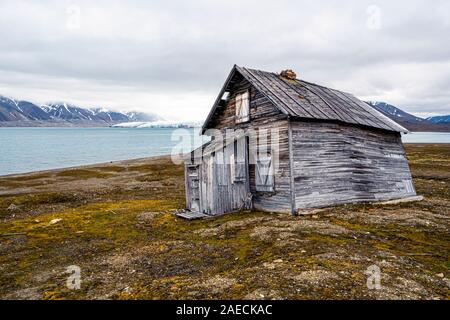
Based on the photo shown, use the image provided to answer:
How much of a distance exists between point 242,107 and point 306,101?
13.3ft

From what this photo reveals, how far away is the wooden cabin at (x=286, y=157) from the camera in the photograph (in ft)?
60.2

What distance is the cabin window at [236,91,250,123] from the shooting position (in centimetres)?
2122

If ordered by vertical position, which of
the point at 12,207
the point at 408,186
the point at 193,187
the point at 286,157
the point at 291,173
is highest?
the point at 286,157

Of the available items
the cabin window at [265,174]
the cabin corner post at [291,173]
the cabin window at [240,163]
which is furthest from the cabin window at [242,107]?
the cabin corner post at [291,173]

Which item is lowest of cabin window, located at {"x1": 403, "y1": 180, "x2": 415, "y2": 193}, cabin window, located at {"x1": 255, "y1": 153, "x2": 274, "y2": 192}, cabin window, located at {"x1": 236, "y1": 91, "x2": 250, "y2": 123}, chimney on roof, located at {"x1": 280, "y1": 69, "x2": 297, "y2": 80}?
cabin window, located at {"x1": 403, "y1": 180, "x2": 415, "y2": 193}

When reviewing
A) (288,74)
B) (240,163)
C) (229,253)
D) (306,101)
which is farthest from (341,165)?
(229,253)

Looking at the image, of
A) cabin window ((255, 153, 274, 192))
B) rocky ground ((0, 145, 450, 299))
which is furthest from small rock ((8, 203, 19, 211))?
cabin window ((255, 153, 274, 192))

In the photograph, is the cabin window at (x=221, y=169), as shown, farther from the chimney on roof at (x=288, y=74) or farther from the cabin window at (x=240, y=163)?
the chimney on roof at (x=288, y=74)

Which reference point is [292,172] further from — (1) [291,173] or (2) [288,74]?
(2) [288,74]

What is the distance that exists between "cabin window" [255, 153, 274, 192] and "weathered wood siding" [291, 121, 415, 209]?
4.81 feet

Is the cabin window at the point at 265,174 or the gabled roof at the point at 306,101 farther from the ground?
the gabled roof at the point at 306,101

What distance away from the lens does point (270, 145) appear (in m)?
19.2

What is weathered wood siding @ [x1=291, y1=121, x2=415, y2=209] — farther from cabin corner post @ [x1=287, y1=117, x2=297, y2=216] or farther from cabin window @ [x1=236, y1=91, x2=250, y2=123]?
cabin window @ [x1=236, y1=91, x2=250, y2=123]
